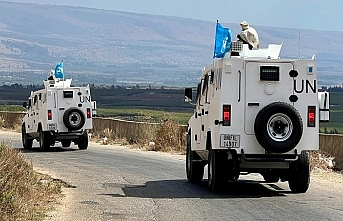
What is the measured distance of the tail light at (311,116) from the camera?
54.1ft

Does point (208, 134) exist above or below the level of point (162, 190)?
above

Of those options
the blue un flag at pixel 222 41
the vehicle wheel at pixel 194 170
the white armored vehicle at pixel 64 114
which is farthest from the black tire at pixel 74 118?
the blue un flag at pixel 222 41

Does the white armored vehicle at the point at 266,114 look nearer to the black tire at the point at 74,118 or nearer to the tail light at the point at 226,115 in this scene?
the tail light at the point at 226,115

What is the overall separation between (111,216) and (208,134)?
3.96 metres

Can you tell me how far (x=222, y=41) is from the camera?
17.6 meters

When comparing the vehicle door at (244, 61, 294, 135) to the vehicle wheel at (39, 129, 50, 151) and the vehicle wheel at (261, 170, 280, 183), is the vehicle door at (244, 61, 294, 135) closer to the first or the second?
the vehicle wheel at (261, 170, 280, 183)

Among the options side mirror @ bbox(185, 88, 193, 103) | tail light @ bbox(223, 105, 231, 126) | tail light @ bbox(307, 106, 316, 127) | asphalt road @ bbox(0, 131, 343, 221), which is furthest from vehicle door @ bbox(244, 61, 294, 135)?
side mirror @ bbox(185, 88, 193, 103)

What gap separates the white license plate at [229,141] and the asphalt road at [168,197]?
1.01 metres

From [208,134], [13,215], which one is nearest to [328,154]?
[208,134]

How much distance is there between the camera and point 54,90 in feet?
100

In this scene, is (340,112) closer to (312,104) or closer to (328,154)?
(328,154)

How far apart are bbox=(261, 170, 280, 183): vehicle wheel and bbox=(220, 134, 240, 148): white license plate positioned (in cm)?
117

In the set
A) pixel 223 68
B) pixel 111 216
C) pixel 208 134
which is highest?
pixel 223 68

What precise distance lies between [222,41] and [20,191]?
17.8 ft
